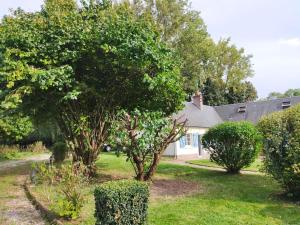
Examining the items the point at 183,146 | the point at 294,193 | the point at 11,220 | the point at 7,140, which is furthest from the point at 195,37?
the point at 11,220

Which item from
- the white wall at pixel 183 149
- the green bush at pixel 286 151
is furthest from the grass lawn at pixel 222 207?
the white wall at pixel 183 149

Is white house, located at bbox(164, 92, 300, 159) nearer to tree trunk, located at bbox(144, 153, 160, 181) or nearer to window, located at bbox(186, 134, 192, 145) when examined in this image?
window, located at bbox(186, 134, 192, 145)

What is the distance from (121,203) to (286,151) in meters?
5.80

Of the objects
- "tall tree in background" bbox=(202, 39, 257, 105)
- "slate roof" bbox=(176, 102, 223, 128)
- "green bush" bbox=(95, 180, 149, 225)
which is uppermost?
"tall tree in background" bbox=(202, 39, 257, 105)

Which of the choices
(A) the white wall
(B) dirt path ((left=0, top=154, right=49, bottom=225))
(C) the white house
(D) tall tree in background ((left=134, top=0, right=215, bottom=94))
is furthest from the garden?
(D) tall tree in background ((left=134, top=0, right=215, bottom=94))

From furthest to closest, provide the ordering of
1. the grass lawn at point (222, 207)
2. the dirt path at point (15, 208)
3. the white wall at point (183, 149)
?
the white wall at point (183, 149)
the dirt path at point (15, 208)
the grass lawn at point (222, 207)

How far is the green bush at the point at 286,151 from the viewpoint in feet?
31.4

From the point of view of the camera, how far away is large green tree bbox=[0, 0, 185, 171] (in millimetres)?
11039

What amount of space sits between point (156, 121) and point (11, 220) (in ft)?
Answer: 16.9

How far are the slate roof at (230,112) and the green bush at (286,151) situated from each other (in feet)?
68.3

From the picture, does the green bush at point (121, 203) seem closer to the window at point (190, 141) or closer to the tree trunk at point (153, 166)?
the tree trunk at point (153, 166)

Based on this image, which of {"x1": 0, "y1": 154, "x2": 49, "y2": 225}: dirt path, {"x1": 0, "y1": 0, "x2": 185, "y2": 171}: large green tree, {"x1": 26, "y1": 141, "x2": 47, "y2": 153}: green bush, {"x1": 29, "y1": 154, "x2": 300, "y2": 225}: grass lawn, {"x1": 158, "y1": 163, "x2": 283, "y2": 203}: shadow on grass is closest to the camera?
{"x1": 29, "y1": 154, "x2": 300, "y2": 225}: grass lawn

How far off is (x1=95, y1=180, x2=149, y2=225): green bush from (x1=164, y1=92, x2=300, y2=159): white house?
66.0ft

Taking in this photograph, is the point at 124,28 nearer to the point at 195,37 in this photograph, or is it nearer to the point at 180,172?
the point at 180,172
